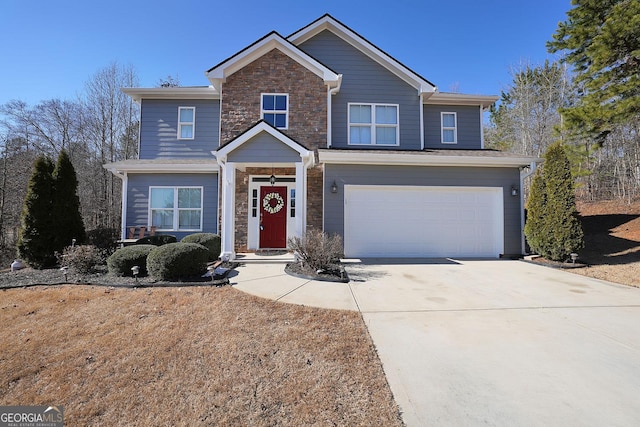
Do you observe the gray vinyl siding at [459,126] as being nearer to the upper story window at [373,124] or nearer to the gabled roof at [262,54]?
the upper story window at [373,124]

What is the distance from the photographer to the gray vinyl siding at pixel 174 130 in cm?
1128

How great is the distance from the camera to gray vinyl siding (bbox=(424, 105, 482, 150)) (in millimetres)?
11969

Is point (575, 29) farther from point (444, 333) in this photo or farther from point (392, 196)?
point (444, 333)

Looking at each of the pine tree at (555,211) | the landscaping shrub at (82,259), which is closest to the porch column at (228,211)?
the landscaping shrub at (82,259)

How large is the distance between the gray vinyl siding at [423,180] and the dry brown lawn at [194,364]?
486 centimetres


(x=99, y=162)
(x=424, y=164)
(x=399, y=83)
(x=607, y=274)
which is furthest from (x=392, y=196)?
(x=99, y=162)

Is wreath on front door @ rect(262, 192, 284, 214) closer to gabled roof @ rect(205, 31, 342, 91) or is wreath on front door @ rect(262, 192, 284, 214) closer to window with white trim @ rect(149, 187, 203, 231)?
window with white trim @ rect(149, 187, 203, 231)

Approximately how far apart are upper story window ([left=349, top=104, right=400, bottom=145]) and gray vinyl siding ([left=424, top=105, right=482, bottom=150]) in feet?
5.92

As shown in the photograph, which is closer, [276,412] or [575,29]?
[276,412]

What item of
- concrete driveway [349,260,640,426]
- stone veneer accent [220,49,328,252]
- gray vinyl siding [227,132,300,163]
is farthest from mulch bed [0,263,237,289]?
stone veneer accent [220,49,328,252]

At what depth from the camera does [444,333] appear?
12.2 feet

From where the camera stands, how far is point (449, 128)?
39.5ft

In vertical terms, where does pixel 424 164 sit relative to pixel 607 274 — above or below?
above

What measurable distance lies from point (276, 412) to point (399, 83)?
11.8m
